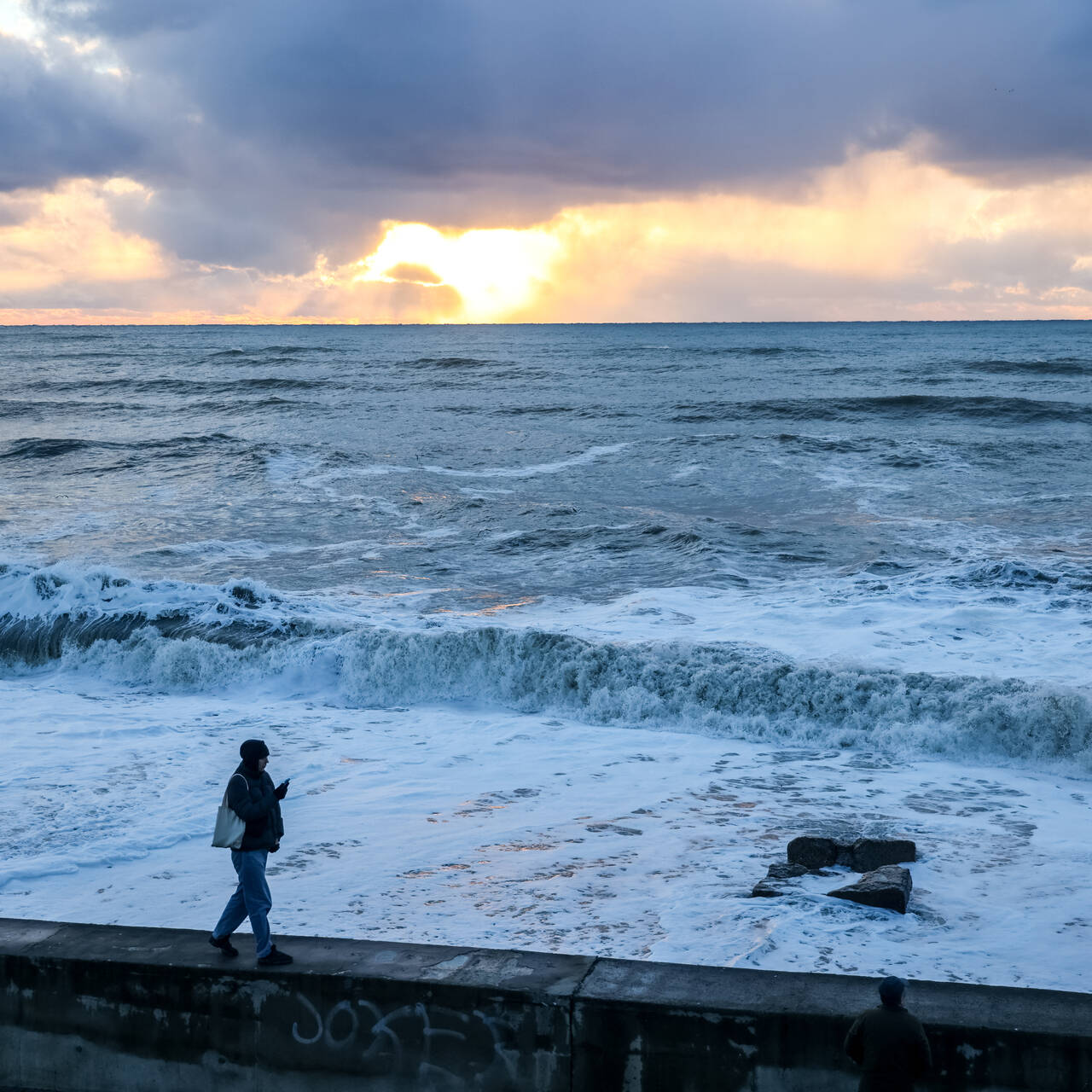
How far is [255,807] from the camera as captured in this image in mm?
5402

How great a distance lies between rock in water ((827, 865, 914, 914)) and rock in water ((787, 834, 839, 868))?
0.33 metres

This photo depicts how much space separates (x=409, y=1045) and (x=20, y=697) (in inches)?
392

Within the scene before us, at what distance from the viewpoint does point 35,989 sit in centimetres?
515

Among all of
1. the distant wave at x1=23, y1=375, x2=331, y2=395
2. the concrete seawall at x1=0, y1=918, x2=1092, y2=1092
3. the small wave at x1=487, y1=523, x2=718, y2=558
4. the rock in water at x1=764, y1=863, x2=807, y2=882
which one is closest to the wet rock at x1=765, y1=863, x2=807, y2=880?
the rock in water at x1=764, y1=863, x2=807, y2=882

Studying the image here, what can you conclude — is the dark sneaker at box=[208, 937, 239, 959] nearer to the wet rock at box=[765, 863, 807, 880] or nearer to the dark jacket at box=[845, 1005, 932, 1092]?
the dark jacket at box=[845, 1005, 932, 1092]

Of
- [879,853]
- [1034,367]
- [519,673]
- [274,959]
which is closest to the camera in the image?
[274,959]

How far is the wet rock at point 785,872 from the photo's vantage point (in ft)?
24.5

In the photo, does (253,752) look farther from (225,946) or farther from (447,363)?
(447,363)

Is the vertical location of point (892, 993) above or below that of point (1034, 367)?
below

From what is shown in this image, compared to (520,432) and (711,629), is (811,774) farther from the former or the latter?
(520,432)

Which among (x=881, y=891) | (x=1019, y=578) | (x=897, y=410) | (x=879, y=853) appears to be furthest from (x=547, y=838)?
(x=897, y=410)

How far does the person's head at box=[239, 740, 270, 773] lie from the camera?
5.36 metres

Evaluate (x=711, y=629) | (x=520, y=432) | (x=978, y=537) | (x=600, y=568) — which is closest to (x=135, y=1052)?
(x=711, y=629)

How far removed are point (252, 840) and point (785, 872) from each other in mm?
3861
